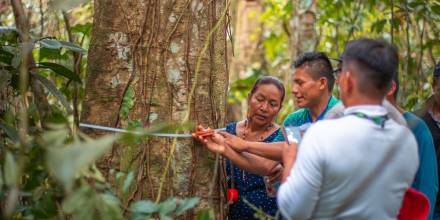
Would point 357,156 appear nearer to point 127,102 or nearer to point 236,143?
point 236,143

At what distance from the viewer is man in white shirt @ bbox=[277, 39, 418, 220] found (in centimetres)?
231

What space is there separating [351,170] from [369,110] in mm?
215

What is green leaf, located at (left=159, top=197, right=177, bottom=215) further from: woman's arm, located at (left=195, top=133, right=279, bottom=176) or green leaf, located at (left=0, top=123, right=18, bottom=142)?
green leaf, located at (left=0, top=123, right=18, bottom=142)

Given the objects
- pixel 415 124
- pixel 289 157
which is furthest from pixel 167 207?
pixel 415 124

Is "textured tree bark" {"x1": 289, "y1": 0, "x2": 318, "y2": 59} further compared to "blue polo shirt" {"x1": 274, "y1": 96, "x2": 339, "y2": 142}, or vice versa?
"textured tree bark" {"x1": 289, "y1": 0, "x2": 318, "y2": 59}

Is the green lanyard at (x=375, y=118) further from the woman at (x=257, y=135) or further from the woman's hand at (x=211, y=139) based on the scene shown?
the woman at (x=257, y=135)

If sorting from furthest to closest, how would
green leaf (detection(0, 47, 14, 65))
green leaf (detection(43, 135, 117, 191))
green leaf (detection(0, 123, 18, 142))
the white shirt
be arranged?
green leaf (detection(0, 47, 14, 65)) < green leaf (detection(0, 123, 18, 142)) < the white shirt < green leaf (detection(43, 135, 117, 191))

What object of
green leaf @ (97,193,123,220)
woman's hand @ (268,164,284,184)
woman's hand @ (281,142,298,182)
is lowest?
woman's hand @ (268,164,284,184)

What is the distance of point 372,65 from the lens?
238 centimetres

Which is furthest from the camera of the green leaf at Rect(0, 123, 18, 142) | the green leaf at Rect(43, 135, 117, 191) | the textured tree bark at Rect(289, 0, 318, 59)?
the textured tree bark at Rect(289, 0, 318, 59)

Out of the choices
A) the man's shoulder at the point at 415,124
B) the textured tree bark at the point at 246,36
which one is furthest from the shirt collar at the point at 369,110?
the textured tree bark at the point at 246,36

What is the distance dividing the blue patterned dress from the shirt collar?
1197 millimetres

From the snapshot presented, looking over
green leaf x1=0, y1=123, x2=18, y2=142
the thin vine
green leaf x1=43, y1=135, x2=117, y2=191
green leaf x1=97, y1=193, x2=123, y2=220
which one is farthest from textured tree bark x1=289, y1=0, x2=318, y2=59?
green leaf x1=43, y1=135, x2=117, y2=191

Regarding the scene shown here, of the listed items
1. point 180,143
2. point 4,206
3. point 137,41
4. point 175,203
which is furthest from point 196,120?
point 4,206
